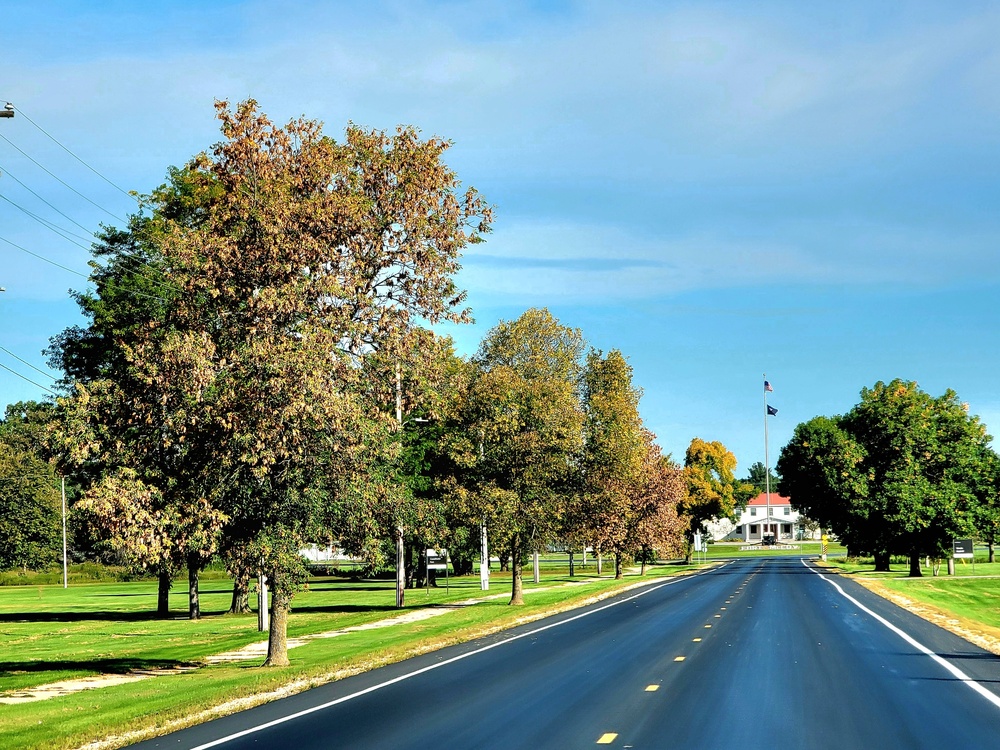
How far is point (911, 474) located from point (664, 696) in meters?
53.0

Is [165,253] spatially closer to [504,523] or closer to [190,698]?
[190,698]

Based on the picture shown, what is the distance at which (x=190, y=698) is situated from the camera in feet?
56.7

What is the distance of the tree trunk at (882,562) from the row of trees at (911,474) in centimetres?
197

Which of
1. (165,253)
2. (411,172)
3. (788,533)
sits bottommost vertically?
(788,533)

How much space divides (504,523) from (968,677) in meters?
25.0

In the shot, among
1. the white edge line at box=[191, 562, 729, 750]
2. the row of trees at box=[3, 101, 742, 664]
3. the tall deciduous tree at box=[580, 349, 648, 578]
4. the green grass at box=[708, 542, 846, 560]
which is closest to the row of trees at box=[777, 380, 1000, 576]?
the tall deciduous tree at box=[580, 349, 648, 578]

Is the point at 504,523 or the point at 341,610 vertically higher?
the point at 504,523

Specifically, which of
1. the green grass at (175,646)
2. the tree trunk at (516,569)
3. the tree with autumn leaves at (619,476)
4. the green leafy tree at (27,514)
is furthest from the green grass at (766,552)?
the tree trunk at (516,569)

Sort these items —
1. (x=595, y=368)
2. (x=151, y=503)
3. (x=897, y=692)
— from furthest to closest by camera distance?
(x=595, y=368)
(x=151, y=503)
(x=897, y=692)

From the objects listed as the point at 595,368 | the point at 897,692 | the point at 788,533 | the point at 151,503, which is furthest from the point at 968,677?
the point at 788,533

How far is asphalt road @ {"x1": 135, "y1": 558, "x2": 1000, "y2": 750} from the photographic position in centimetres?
1241

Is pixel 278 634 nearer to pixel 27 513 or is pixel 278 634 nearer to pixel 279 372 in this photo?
pixel 279 372

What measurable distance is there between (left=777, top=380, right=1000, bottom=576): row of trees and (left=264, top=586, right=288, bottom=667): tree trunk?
4718 centimetres

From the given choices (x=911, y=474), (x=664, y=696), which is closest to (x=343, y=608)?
(x=664, y=696)
